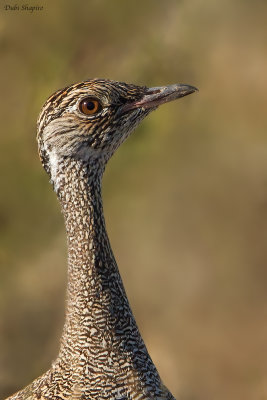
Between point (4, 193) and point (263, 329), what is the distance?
2.92 metres

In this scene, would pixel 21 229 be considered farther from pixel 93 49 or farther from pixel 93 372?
pixel 93 372

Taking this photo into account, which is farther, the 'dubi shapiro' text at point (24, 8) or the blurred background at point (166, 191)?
the blurred background at point (166, 191)

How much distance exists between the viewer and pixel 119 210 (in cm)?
869

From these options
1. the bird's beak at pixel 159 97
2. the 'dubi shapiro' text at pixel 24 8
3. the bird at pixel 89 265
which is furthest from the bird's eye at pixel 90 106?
the 'dubi shapiro' text at pixel 24 8

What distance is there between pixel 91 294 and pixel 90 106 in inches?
34.6

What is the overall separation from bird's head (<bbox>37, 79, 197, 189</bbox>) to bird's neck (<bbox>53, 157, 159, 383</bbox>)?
0.25ft

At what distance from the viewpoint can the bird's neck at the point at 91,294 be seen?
3.96 meters

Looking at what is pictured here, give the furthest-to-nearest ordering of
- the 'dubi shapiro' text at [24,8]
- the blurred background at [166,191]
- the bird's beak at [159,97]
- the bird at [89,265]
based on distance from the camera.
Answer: the blurred background at [166,191] < the 'dubi shapiro' text at [24,8] < the bird's beak at [159,97] < the bird at [89,265]

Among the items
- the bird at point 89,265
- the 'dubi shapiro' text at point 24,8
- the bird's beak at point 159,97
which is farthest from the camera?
the 'dubi shapiro' text at point 24,8

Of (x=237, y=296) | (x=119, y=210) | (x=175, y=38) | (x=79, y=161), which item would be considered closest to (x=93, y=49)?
(x=175, y=38)

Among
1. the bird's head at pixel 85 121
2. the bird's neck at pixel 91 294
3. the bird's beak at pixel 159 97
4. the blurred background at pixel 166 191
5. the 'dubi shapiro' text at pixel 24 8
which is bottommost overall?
the bird's neck at pixel 91 294

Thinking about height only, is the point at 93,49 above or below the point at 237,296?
above

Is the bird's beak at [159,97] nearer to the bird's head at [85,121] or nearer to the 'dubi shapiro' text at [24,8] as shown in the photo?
the bird's head at [85,121]

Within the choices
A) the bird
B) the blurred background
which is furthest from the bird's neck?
the blurred background
